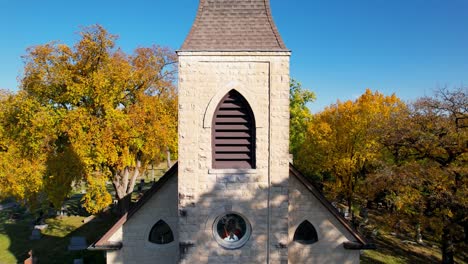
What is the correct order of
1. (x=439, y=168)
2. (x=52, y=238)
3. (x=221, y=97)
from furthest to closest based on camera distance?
(x=52, y=238), (x=439, y=168), (x=221, y=97)

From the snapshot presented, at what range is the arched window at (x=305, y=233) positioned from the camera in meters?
8.77

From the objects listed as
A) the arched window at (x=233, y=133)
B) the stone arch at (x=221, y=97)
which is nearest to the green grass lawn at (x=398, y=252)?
the arched window at (x=233, y=133)

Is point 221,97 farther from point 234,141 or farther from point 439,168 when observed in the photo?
point 439,168

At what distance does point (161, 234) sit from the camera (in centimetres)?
882

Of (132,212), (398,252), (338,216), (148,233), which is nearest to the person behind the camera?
(338,216)

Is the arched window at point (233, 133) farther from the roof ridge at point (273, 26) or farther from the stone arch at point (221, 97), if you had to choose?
the roof ridge at point (273, 26)

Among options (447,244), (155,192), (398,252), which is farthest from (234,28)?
(398,252)

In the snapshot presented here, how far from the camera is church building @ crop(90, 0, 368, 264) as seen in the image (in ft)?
23.1

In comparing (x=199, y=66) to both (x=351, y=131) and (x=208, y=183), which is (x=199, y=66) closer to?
(x=208, y=183)

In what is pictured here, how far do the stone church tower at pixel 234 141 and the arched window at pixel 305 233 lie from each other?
1.78 meters

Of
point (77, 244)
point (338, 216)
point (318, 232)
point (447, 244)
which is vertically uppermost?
point (338, 216)

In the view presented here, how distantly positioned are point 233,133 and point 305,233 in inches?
173

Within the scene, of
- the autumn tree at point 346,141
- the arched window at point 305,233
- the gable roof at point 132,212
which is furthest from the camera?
the autumn tree at point 346,141

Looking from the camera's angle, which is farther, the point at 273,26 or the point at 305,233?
the point at 305,233
